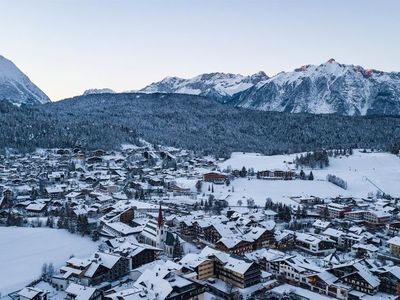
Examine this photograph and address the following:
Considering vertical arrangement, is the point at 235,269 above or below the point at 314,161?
below

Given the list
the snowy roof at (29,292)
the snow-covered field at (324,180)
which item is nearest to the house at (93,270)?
the snowy roof at (29,292)

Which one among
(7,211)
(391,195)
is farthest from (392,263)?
(7,211)

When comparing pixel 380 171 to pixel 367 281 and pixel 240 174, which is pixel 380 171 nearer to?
pixel 240 174

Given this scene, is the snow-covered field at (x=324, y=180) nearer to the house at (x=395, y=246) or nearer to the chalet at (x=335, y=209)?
the chalet at (x=335, y=209)

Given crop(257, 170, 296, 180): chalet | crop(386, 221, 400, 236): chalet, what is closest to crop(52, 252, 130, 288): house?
crop(386, 221, 400, 236): chalet

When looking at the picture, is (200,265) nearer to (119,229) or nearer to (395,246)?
(119,229)

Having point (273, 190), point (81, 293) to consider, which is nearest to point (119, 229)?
point (81, 293)
